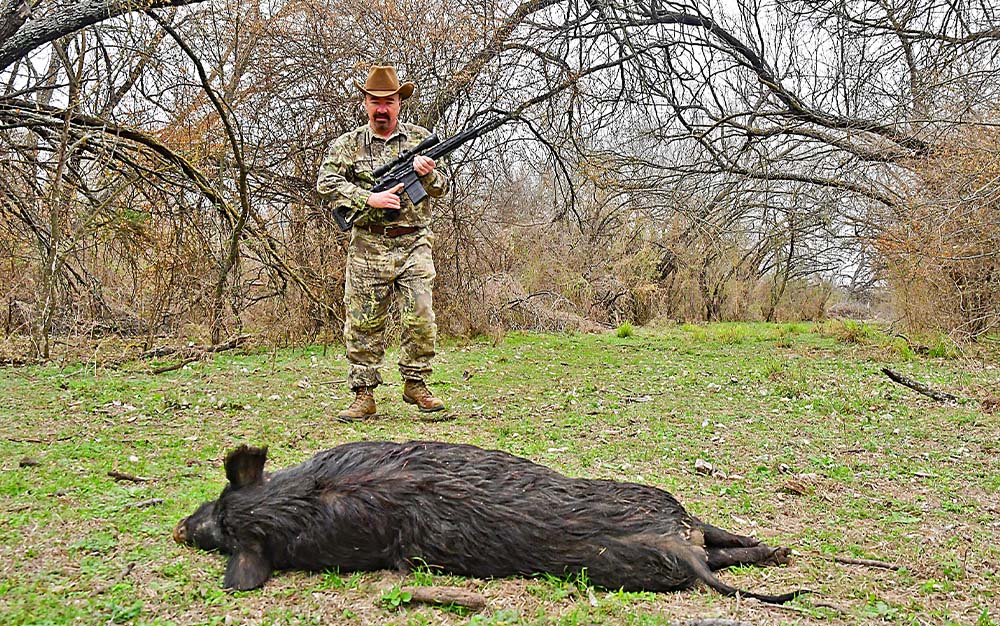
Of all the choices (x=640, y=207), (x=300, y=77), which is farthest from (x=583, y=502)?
(x=640, y=207)

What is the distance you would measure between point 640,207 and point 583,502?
438 inches

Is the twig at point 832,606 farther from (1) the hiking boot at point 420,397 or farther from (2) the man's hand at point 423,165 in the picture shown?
(2) the man's hand at point 423,165

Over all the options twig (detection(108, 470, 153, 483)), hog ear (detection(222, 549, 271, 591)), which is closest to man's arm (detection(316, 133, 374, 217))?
twig (detection(108, 470, 153, 483))

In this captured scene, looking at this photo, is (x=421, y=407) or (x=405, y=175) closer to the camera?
(x=405, y=175)

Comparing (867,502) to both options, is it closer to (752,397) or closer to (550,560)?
(550,560)

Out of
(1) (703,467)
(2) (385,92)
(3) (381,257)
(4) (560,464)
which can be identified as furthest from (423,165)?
(1) (703,467)

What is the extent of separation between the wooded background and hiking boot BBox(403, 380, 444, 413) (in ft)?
5.17

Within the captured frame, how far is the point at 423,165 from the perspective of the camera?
645 centimetres

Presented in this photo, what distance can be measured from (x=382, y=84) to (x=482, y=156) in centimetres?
492

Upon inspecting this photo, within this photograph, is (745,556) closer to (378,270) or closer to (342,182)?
(378,270)

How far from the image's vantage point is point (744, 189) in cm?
1377

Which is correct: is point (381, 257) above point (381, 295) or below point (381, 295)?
above

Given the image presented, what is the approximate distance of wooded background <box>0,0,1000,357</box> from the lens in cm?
682

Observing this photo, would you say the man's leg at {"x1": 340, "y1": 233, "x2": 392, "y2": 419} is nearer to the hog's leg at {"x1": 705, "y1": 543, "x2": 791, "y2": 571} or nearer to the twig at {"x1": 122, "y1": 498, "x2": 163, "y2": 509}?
the twig at {"x1": 122, "y1": 498, "x2": 163, "y2": 509}
